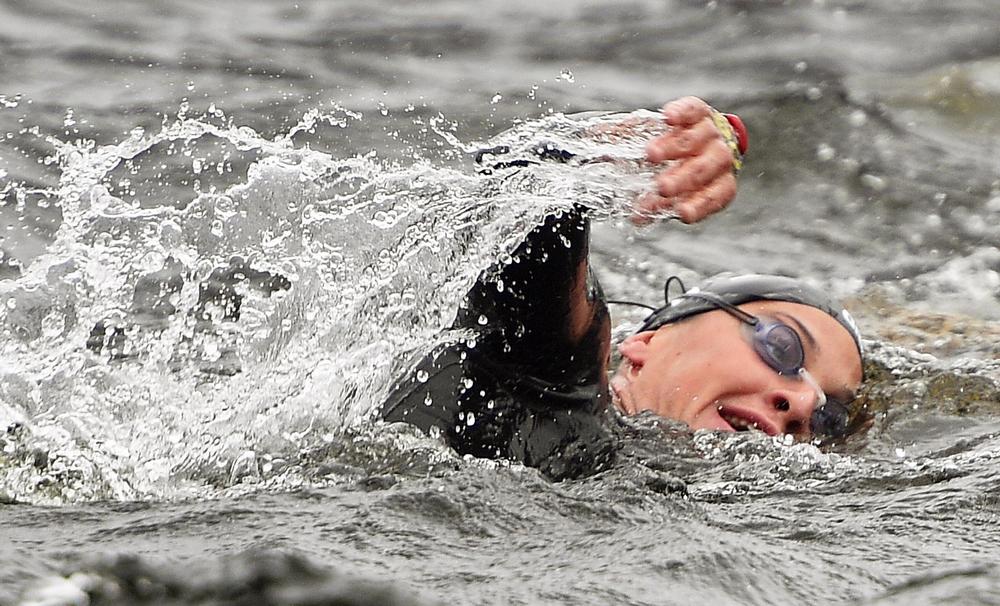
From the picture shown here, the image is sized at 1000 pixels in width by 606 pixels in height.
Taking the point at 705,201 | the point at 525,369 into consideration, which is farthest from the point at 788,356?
the point at 705,201

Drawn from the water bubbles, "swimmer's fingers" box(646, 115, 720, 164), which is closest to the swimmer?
"swimmer's fingers" box(646, 115, 720, 164)

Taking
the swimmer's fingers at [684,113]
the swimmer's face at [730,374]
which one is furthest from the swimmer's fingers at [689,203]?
the swimmer's face at [730,374]

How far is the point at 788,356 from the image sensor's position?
4652 millimetres

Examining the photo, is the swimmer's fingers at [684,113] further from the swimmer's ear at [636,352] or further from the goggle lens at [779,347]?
the swimmer's ear at [636,352]

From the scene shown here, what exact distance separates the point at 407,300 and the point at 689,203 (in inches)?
38.0

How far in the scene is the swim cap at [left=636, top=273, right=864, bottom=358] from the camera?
4.88m

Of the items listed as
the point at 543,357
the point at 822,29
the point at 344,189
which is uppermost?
the point at 822,29

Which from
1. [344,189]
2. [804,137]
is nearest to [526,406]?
[344,189]

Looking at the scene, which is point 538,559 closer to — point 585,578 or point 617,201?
point 585,578

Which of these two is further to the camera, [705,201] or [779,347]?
[779,347]

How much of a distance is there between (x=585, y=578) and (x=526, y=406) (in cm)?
115

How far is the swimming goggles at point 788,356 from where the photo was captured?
4641 mm

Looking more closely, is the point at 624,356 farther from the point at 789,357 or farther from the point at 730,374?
the point at 789,357

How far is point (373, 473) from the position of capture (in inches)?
143
